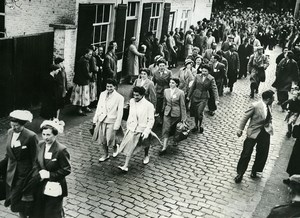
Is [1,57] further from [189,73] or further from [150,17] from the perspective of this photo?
[150,17]

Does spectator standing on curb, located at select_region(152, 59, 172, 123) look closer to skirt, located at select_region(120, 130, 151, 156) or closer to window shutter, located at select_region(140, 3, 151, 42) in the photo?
skirt, located at select_region(120, 130, 151, 156)

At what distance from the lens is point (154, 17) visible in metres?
19.8

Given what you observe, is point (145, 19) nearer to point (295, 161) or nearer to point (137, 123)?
point (137, 123)

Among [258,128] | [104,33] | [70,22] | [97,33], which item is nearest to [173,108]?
[258,128]

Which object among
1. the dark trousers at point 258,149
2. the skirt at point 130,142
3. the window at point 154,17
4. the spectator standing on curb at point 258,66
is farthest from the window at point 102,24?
the dark trousers at point 258,149

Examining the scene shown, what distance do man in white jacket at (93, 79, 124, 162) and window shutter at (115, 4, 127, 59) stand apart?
7066mm

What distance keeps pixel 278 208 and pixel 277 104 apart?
11.5m

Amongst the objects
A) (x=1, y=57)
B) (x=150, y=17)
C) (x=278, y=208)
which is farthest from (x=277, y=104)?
(x=278, y=208)

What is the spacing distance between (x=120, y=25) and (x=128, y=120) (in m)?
7.52

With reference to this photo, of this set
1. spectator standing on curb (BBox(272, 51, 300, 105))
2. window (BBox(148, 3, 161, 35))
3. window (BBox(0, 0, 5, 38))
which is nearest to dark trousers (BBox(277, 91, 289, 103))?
spectator standing on curb (BBox(272, 51, 300, 105))

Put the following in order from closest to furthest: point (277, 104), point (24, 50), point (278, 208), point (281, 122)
Result: point (278, 208)
point (24, 50)
point (281, 122)
point (277, 104)

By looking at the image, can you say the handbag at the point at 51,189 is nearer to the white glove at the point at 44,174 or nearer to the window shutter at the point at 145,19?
the white glove at the point at 44,174

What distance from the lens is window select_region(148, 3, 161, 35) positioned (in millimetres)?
19500

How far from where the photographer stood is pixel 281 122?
13.2 metres
